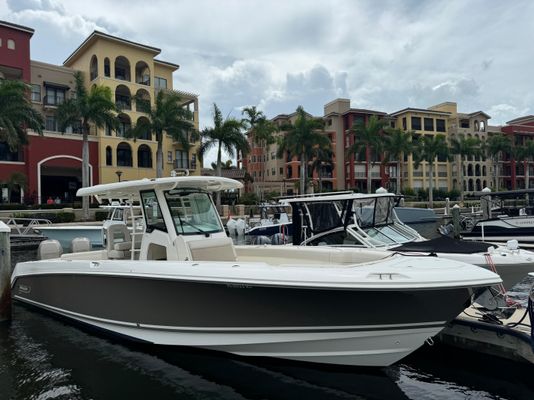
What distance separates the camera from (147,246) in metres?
7.56

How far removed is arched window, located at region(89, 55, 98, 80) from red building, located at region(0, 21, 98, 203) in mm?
1895

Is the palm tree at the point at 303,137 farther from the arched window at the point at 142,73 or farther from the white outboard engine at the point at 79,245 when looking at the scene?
the white outboard engine at the point at 79,245

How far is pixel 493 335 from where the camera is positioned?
6594 millimetres

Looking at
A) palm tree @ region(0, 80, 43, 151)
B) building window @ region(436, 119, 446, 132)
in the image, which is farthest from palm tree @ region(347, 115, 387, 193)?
palm tree @ region(0, 80, 43, 151)

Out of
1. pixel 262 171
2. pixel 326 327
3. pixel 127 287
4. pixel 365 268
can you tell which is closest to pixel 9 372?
pixel 127 287

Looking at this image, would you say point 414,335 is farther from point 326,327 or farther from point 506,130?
point 506,130

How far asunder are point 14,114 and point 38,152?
8273mm

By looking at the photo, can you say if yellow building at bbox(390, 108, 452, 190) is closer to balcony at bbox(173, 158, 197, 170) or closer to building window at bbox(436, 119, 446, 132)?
building window at bbox(436, 119, 446, 132)

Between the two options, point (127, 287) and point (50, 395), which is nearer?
point (50, 395)

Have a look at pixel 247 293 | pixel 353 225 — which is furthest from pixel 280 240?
pixel 247 293

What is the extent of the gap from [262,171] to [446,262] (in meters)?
66.4

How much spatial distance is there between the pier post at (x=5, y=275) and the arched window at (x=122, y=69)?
40961 mm

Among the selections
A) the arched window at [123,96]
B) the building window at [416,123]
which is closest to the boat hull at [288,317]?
the arched window at [123,96]

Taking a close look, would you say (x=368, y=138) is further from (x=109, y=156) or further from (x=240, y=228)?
(x=240, y=228)
